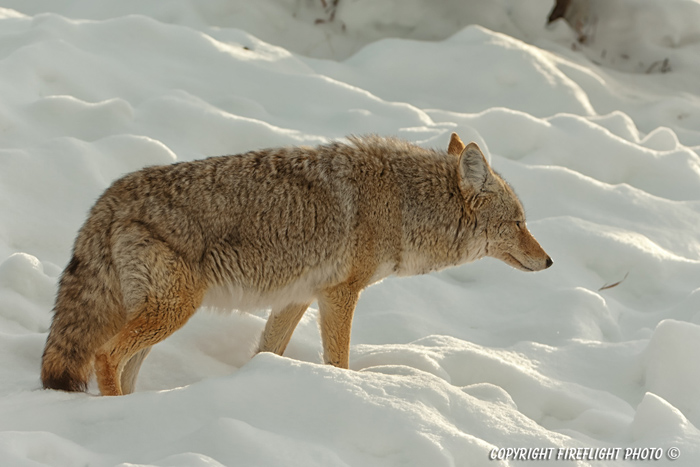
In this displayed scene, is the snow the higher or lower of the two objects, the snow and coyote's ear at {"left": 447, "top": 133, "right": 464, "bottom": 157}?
the lower

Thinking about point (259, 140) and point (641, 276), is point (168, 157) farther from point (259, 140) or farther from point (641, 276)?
point (641, 276)

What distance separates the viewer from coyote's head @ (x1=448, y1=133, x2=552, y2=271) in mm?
5691

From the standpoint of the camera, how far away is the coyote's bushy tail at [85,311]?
15.1ft

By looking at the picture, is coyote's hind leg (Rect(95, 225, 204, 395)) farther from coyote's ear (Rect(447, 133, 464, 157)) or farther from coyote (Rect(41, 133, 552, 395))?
coyote's ear (Rect(447, 133, 464, 157))

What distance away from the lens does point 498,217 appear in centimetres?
583

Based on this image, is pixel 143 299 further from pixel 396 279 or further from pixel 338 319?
pixel 396 279

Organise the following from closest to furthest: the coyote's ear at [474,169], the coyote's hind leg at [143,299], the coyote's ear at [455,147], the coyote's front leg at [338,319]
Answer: the coyote's hind leg at [143,299] < the coyote's front leg at [338,319] < the coyote's ear at [474,169] < the coyote's ear at [455,147]

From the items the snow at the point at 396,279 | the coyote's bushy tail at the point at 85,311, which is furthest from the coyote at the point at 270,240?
the snow at the point at 396,279

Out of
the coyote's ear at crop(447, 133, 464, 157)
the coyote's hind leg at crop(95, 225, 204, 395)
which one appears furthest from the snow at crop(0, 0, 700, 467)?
the coyote's ear at crop(447, 133, 464, 157)

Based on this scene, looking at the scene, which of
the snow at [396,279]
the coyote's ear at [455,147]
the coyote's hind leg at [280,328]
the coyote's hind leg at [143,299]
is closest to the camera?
the snow at [396,279]

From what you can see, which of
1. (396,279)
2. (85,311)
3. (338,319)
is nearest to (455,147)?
(396,279)

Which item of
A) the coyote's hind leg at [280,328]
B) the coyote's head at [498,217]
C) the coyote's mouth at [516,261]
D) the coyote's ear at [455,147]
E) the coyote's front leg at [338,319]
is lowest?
the coyote's hind leg at [280,328]

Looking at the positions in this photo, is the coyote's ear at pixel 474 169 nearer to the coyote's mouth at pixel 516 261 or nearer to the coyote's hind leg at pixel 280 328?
the coyote's mouth at pixel 516 261

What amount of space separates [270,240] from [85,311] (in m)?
1.19
